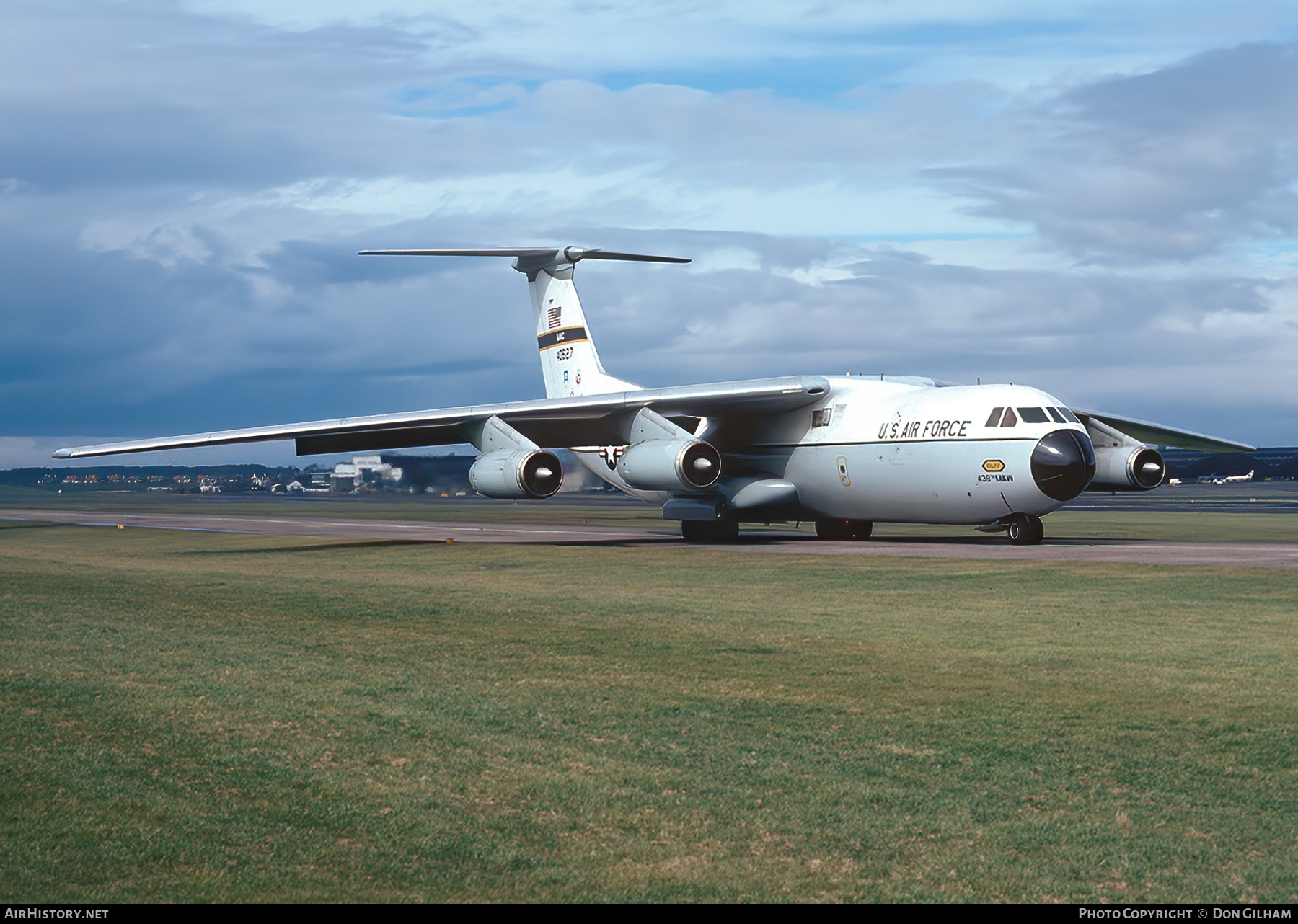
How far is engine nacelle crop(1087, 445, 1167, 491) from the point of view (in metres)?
29.0

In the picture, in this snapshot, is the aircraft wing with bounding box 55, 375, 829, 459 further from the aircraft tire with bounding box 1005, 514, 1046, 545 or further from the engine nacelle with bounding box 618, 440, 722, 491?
the aircraft tire with bounding box 1005, 514, 1046, 545

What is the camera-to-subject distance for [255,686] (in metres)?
9.27

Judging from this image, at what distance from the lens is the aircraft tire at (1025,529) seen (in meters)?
26.8

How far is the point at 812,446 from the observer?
99.9 ft

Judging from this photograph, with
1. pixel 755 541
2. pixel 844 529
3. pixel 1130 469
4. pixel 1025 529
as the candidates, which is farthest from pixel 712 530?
pixel 1130 469

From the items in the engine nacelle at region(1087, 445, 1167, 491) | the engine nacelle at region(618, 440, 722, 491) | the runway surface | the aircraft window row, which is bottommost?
the runway surface

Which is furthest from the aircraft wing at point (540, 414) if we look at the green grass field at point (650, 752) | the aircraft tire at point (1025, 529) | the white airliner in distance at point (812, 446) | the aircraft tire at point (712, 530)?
the green grass field at point (650, 752)

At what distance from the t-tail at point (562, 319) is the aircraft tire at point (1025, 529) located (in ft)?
42.4

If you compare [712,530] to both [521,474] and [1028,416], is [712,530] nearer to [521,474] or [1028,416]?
[521,474]

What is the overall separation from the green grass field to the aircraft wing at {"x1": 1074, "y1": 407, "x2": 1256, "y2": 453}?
703 inches

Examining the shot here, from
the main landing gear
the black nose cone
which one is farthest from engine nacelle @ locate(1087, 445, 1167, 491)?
the main landing gear

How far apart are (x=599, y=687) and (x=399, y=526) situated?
34.6 metres

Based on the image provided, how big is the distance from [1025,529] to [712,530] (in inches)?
334

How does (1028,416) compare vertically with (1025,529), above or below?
above
